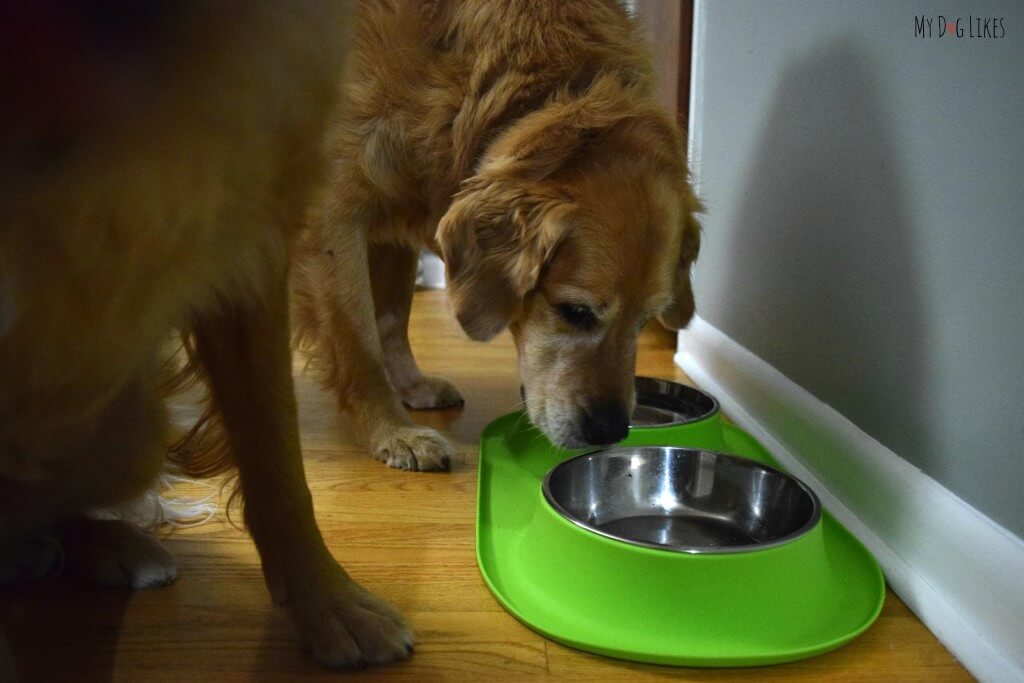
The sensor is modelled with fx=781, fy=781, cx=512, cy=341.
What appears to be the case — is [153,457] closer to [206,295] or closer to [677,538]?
[206,295]

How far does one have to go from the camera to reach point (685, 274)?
1683 millimetres

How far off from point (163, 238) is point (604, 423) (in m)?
0.99

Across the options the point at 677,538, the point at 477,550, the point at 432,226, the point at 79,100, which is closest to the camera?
the point at 79,100

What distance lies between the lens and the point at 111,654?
0.93 m

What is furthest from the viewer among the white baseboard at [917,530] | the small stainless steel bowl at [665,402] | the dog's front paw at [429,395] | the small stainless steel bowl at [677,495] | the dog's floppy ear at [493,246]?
the dog's front paw at [429,395]

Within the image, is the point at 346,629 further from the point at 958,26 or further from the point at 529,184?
the point at 958,26

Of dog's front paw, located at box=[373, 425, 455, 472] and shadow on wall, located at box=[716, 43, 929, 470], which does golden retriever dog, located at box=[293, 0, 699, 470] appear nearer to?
dog's front paw, located at box=[373, 425, 455, 472]

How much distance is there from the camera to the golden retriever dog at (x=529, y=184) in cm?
140

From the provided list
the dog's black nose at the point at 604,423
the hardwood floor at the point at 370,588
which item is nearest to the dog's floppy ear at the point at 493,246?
the dog's black nose at the point at 604,423

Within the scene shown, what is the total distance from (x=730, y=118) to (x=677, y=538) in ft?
3.90

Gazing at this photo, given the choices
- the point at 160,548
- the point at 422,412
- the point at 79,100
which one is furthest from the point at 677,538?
the point at 79,100

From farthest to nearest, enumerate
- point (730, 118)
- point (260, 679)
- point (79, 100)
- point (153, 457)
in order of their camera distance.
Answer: point (730, 118)
point (153, 457)
point (260, 679)
point (79, 100)

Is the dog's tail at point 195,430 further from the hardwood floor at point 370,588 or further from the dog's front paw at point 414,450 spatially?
the dog's front paw at point 414,450

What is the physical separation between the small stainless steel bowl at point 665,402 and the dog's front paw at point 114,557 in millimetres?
1066
